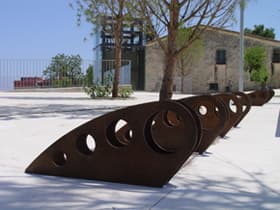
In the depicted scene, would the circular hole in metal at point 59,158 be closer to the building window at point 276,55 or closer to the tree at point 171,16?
the tree at point 171,16

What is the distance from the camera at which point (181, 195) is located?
4.04 metres

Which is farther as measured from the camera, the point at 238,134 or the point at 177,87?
the point at 177,87

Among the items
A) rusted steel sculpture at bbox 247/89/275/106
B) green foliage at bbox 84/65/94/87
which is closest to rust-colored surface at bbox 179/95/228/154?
rusted steel sculpture at bbox 247/89/275/106

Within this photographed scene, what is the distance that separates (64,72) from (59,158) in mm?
25553

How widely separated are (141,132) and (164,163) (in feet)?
1.21

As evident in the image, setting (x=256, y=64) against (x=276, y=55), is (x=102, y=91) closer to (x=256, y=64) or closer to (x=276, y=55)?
(x=256, y=64)

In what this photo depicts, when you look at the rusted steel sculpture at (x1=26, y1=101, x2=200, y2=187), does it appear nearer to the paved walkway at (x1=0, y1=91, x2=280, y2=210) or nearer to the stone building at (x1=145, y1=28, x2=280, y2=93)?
the paved walkway at (x1=0, y1=91, x2=280, y2=210)

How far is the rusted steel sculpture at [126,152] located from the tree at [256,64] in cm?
3531

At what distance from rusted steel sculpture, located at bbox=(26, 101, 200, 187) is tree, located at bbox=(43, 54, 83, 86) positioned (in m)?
23.2

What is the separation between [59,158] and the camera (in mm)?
4719

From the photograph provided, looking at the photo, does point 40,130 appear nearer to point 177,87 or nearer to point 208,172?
point 208,172

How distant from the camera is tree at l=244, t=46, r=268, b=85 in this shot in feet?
127

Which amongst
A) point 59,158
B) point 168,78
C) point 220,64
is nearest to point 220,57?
point 220,64

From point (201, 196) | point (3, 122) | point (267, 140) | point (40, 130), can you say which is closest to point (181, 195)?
point (201, 196)
